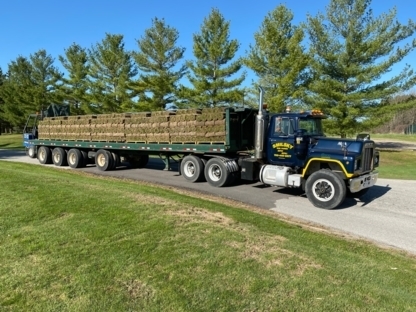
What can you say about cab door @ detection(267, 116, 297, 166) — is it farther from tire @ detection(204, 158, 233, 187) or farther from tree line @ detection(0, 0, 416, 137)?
tree line @ detection(0, 0, 416, 137)

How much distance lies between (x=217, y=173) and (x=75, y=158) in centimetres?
845

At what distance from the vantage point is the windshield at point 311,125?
34.4ft

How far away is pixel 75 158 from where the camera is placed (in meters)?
17.1

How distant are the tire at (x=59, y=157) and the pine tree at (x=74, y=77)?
785 inches

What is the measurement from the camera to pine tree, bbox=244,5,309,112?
913 inches

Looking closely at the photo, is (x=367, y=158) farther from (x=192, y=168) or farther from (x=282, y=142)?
(x=192, y=168)

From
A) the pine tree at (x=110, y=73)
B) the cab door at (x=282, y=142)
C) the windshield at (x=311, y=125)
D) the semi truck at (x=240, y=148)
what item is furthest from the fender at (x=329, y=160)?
the pine tree at (x=110, y=73)

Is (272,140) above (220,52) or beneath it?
beneath

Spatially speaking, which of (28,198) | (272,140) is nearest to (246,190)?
(272,140)

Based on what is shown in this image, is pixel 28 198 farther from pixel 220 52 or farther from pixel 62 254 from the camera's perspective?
pixel 220 52

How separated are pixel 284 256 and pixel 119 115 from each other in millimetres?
12189

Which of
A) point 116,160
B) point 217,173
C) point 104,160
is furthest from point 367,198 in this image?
point 104,160

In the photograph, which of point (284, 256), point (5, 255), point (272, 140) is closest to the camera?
point (5, 255)

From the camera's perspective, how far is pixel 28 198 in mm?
6727
